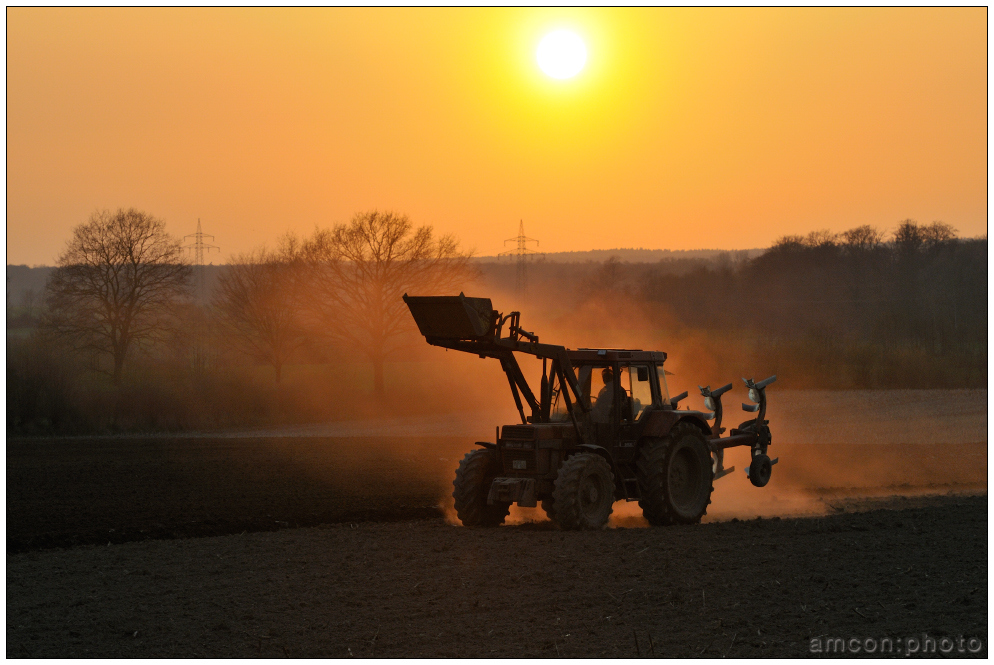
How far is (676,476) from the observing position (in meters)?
15.0

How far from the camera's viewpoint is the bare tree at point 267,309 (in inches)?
2044

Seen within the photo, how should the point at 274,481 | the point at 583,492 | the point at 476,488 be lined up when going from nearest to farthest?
the point at 583,492 < the point at 476,488 < the point at 274,481

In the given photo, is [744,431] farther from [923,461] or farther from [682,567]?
[923,461]

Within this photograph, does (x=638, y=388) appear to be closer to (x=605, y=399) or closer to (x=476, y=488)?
(x=605, y=399)

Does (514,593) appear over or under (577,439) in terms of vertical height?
under

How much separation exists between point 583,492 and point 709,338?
40.1 metres

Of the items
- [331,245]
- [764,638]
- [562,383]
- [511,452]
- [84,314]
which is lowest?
[764,638]

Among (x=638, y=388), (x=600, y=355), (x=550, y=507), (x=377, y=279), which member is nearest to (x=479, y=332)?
(x=600, y=355)

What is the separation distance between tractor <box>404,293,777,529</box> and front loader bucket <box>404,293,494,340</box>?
0.05 feet

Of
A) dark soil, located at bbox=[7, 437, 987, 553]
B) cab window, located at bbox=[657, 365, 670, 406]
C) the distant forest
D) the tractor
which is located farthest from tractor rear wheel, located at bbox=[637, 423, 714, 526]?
the distant forest

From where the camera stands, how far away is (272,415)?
136 feet

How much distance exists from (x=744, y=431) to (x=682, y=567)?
6582 mm

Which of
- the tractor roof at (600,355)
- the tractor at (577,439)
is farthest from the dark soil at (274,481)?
the tractor roof at (600,355)

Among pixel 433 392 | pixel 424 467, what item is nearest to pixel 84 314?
pixel 433 392
